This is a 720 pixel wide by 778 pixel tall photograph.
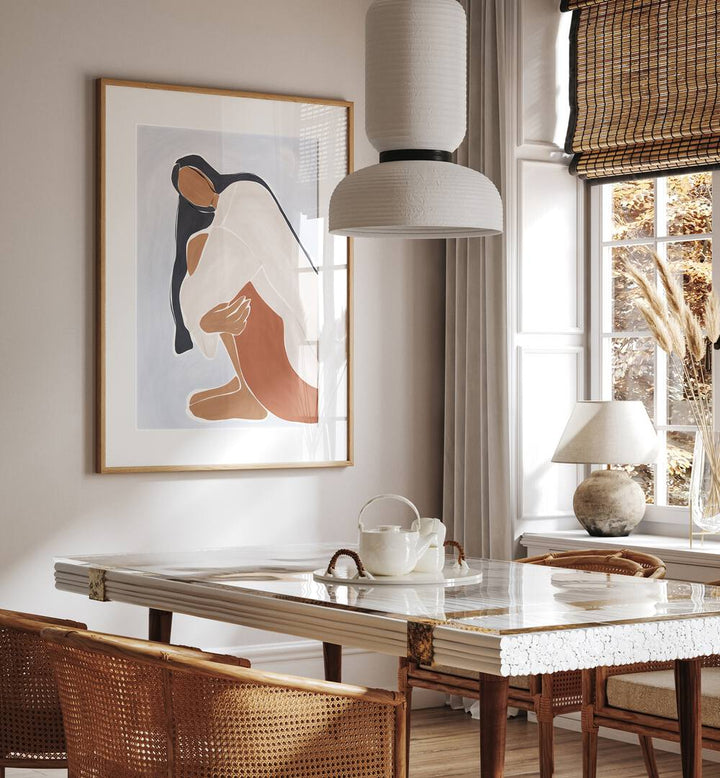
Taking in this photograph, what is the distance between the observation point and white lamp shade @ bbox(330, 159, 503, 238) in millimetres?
3090

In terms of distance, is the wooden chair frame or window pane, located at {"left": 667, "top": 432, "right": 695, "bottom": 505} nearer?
the wooden chair frame

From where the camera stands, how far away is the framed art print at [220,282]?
192 inches

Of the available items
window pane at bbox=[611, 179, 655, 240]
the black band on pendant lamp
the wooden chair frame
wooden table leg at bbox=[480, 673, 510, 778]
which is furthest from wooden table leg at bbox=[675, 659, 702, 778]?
window pane at bbox=[611, 179, 655, 240]

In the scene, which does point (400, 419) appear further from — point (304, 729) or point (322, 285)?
point (304, 729)

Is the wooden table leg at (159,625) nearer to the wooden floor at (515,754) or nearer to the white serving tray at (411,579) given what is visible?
the white serving tray at (411,579)

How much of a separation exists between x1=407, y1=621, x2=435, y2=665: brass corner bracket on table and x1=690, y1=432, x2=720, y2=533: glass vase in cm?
220

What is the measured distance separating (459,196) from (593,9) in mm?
2490

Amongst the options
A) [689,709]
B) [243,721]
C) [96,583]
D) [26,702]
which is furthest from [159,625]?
[689,709]

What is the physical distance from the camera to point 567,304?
5438mm

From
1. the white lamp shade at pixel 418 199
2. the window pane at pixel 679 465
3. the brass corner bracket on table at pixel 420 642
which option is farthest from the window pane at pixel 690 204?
the brass corner bracket on table at pixel 420 642

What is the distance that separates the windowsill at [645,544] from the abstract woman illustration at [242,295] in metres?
1.01

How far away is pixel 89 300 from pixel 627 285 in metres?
2.11

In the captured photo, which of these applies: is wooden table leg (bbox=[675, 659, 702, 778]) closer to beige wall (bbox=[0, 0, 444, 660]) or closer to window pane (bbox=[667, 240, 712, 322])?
window pane (bbox=[667, 240, 712, 322])

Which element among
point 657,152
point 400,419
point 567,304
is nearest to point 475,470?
point 400,419
